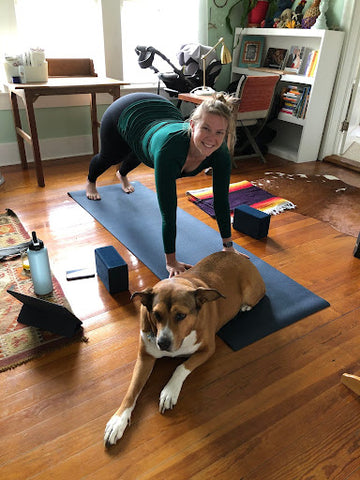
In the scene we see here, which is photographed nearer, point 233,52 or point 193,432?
point 193,432

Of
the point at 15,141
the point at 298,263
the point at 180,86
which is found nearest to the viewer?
the point at 298,263

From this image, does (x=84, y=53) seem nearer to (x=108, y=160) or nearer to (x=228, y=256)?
(x=108, y=160)

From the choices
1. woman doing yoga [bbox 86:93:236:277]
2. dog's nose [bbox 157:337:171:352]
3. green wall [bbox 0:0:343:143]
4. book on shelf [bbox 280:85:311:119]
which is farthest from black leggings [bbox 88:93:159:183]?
book on shelf [bbox 280:85:311:119]

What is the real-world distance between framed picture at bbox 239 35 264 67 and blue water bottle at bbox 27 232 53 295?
3.52 metres

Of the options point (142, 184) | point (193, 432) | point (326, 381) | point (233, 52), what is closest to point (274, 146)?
point (233, 52)

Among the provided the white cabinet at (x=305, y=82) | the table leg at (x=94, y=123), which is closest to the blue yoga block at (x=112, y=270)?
the table leg at (x=94, y=123)

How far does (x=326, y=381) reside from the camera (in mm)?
1443

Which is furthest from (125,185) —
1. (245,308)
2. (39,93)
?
(245,308)

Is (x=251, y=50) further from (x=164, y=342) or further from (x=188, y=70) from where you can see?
(x=164, y=342)

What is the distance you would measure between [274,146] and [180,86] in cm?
131

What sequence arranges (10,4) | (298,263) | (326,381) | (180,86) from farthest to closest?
(180,86) → (10,4) → (298,263) → (326,381)

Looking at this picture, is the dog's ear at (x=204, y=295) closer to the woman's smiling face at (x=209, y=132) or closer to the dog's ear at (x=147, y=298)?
the dog's ear at (x=147, y=298)

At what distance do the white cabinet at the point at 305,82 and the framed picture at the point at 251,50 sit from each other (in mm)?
56

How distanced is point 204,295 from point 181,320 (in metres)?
0.13
